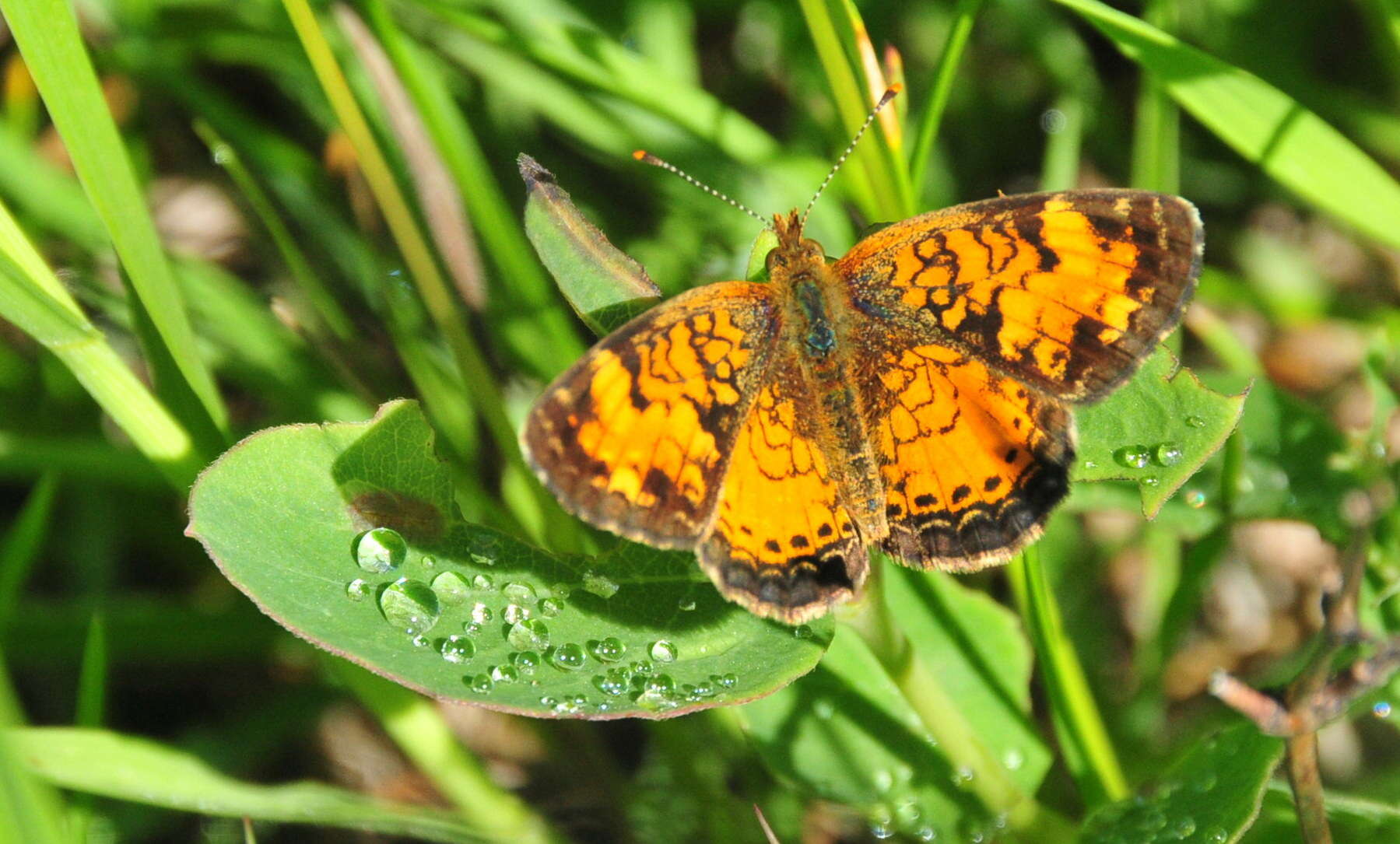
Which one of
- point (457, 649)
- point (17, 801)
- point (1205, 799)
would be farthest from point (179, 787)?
point (1205, 799)

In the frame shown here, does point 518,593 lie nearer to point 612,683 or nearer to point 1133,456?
point 612,683

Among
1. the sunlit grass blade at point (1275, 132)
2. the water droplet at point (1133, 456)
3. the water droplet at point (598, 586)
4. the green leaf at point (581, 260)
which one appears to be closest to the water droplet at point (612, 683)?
the water droplet at point (598, 586)

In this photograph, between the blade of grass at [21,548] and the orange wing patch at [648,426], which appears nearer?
the orange wing patch at [648,426]

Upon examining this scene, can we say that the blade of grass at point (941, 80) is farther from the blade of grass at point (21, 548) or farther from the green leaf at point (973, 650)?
the blade of grass at point (21, 548)

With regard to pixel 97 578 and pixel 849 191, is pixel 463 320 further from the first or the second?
pixel 97 578

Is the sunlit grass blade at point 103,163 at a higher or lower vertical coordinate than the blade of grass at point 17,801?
higher

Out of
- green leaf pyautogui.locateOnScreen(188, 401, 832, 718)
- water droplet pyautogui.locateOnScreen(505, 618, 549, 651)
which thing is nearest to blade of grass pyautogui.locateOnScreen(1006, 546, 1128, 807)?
green leaf pyautogui.locateOnScreen(188, 401, 832, 718)
